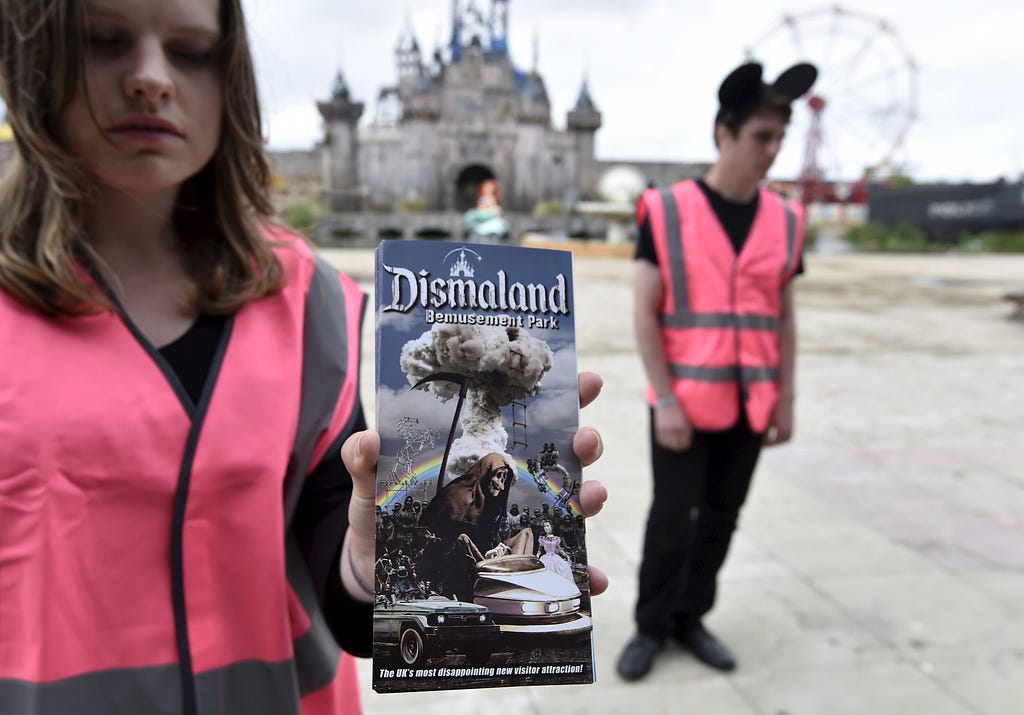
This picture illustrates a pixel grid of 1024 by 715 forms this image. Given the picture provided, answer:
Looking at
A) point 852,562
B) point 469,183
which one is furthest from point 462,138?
point 852,562

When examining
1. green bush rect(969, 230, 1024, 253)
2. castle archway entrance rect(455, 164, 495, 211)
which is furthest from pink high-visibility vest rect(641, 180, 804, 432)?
castle archway entrance rect(455, 164, 495, 211)

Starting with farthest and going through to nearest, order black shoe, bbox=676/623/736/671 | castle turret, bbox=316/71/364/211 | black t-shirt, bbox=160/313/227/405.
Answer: castle turret, bbox=316/71/364/211
black shoe, bbox=676/623/736/671
black t-shirt, bbox=160/313/227/405

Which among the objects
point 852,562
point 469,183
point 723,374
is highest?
point 469,183

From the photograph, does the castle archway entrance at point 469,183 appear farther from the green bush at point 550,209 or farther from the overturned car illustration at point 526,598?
the overturned car illustration at point 526,598

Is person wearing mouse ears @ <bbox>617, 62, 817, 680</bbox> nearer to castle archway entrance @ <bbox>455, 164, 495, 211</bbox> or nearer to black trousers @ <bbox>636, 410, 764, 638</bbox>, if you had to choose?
black trousers @ <bbox>636, 410, 764, 638</bbox>

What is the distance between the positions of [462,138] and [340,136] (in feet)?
15.4

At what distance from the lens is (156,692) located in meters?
0.99

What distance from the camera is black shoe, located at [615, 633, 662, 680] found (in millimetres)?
2482

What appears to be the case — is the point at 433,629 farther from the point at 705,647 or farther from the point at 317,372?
the point at 705,647

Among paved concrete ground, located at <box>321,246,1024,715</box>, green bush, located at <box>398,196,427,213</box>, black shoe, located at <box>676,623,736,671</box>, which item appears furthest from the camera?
green bush, located at <box>398,196,427,213</box>

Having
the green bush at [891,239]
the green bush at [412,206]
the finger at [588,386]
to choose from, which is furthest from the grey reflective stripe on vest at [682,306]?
the green bush at [412,206]

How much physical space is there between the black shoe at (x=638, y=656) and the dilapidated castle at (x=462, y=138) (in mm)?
28713

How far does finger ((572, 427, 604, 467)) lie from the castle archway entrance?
31827mm

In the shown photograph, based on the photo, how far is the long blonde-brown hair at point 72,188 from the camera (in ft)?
3.30
